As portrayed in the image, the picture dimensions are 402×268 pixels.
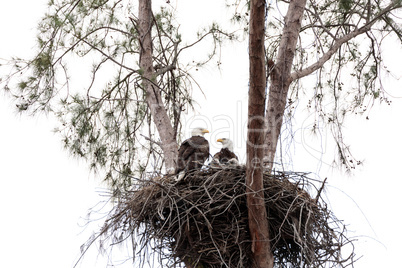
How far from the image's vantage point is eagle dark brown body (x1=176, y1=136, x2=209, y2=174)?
16.8 ft

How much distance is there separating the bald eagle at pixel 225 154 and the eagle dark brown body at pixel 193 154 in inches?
4.8

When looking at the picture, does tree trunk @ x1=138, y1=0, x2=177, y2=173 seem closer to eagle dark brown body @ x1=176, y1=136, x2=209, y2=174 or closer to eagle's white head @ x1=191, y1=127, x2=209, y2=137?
eagle's white head @ x1=191, y1=127, x2=209, y2=137

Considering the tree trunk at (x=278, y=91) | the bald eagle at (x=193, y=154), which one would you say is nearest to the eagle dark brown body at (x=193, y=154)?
the bald eagle at (x=193, y=154)

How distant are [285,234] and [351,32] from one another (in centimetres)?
243

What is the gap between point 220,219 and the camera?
4766mm

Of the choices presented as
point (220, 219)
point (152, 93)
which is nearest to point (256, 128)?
point (220, 219)

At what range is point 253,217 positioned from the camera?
4664 mm

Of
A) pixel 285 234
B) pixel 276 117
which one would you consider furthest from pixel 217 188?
pixel 276 117

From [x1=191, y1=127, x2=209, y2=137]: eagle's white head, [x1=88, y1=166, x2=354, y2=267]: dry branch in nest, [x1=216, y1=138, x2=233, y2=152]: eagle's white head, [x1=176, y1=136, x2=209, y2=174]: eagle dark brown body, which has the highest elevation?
[x1=191, y1=127, x2=209, y2=137]: eagle's white head

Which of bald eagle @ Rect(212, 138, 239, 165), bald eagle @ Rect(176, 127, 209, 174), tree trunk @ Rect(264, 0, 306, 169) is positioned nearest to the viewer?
bald eagle @ Rect(176, 127, 209, 174)

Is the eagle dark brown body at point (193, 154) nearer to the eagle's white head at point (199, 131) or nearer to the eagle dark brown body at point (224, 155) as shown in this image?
the eagle dark brown body at point (224, 155)

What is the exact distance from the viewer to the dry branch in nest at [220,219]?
4.68m

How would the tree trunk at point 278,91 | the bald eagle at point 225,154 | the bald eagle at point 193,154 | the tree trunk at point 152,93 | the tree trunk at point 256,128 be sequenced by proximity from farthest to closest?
the tree trunk at point 152,93
the tree trunk at point 278,91
the bald eagle at point 225,154
the bald eagle at point 193,154
the tree trunk at point 256,128

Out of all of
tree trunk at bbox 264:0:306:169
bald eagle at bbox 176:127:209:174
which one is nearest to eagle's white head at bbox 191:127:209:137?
bald eagle at bbox 176:127:209:174
